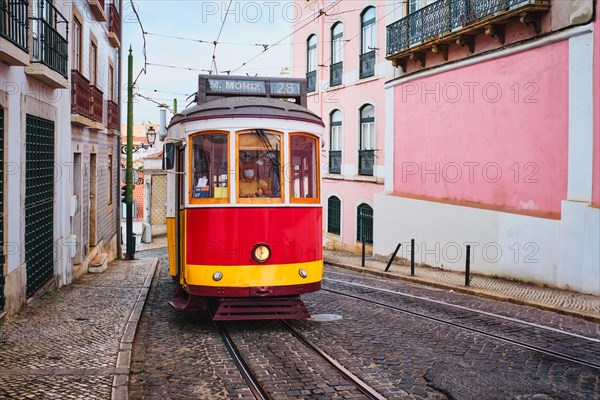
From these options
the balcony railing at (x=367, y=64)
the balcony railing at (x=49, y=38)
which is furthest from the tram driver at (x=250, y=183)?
the balcony railing at (x=367, y=64)

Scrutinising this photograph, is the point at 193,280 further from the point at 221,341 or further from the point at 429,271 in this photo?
the point at 429,271

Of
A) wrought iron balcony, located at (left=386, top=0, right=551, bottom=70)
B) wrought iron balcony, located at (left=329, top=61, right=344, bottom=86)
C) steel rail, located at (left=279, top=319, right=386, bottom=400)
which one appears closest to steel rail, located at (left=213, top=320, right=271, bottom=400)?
steel rail, located at (left=279, top=319, right=386, bottom=400)

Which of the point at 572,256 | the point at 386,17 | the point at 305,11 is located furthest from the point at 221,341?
the point at 305,11

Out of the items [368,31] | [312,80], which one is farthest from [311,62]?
[368,31]

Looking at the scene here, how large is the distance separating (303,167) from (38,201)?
4.81 m

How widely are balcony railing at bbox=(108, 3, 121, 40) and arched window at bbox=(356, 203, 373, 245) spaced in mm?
9690

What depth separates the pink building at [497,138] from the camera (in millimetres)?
12398

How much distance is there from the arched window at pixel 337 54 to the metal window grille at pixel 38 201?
549 inches

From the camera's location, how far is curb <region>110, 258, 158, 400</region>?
6.12m

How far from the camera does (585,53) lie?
12.3m

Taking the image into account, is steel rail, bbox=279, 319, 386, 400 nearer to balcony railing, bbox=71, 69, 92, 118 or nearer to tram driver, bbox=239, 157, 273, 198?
tram driver, bbox=239, 157, 273, 198

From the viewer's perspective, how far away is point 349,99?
23.3 m

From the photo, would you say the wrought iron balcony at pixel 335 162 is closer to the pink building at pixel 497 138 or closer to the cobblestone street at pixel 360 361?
the pink building at pixel 497 138

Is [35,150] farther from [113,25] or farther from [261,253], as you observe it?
[113,25]
